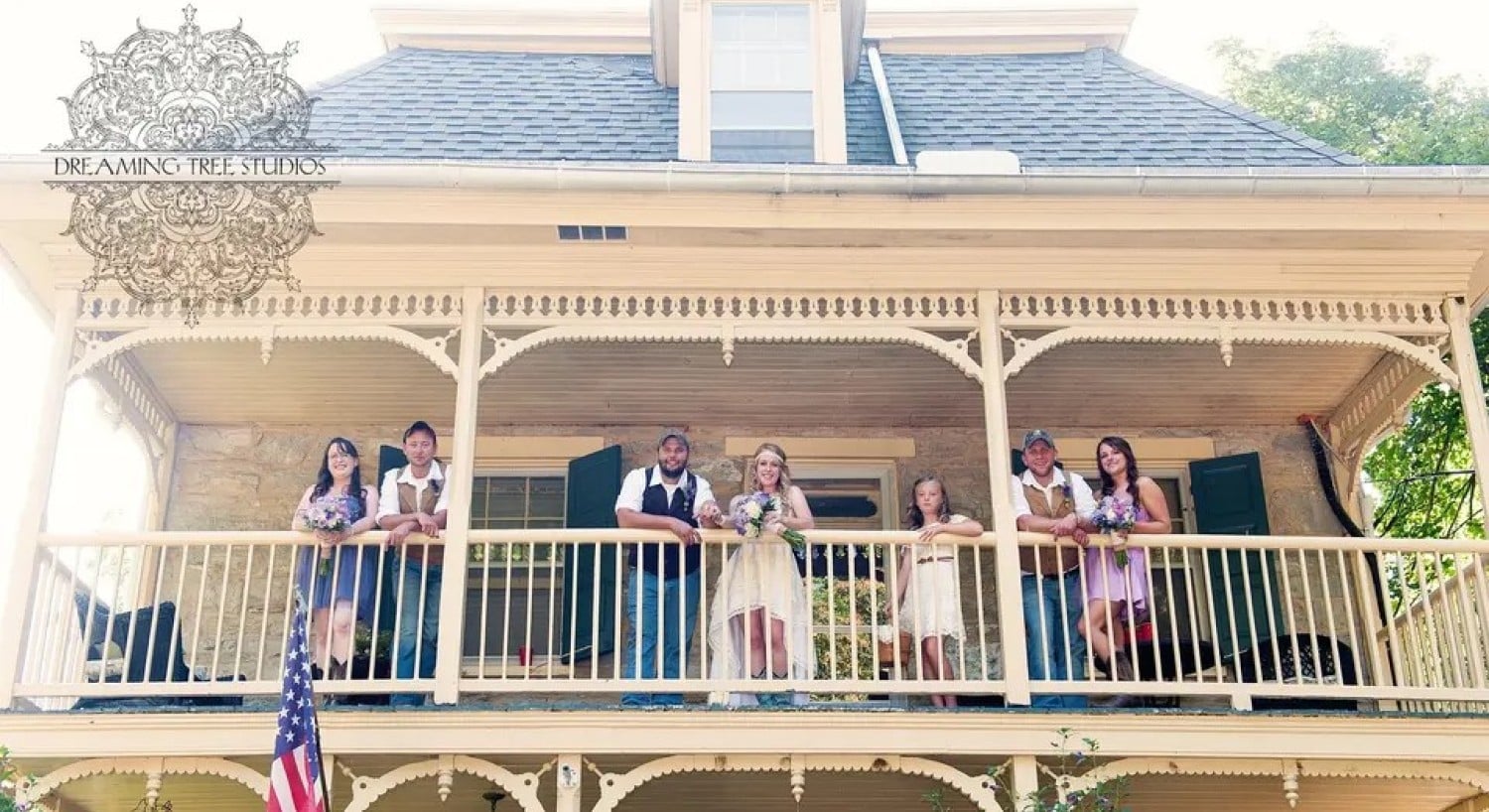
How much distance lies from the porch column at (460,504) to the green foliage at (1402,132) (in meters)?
9.20

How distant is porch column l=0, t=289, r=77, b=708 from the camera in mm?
7207

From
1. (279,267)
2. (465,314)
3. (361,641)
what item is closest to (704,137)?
(465,314)

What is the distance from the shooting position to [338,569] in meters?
7.50

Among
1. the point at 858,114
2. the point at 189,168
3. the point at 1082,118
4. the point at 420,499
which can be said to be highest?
the point at 858,114

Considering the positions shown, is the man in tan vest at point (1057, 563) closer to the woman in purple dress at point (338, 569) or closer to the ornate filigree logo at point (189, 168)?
the woman in purple dress at point (338, 569)

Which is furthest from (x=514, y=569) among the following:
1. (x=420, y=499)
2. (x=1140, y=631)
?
(x=1140, y=631)

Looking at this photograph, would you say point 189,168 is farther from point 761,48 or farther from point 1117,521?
point 1117,521

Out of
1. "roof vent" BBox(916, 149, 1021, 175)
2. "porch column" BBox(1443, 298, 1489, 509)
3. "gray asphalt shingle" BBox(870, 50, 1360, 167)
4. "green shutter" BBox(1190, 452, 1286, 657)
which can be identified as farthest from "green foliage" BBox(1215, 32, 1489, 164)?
"roof vent" BBox(916, 149, 1021, 175)

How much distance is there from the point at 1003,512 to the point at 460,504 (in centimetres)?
266

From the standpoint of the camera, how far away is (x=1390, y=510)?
1527 centimetres

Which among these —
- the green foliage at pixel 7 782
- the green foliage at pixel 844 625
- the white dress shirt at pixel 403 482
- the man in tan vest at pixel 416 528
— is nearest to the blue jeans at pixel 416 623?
the man in tan vest at pixel 416 528

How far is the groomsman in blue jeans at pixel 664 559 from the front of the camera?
7473 mm

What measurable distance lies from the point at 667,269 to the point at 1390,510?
9992mm

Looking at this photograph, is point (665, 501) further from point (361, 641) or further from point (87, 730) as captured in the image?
point (87, 730)
